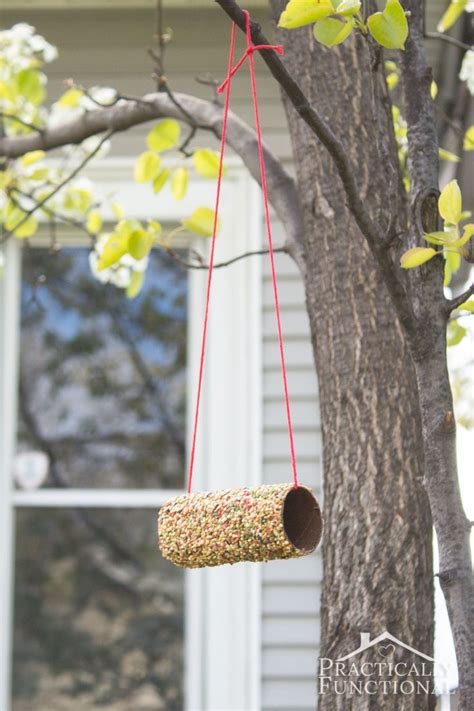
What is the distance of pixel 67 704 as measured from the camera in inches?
133

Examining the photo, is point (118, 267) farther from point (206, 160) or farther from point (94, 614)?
point (94, 614)

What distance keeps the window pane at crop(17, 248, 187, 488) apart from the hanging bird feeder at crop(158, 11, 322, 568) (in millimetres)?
2060

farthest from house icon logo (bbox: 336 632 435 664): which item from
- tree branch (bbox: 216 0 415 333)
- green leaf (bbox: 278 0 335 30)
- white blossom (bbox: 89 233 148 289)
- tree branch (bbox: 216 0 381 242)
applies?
white blossom (bbox: 89 233 148 289)

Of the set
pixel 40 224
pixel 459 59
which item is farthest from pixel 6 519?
pixel 459 59

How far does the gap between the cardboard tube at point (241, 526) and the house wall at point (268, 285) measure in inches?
68.8

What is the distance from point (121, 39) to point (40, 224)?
25.6 inches

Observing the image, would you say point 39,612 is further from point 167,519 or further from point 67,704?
point 167,519

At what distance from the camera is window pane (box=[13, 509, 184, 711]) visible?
11.0 ft

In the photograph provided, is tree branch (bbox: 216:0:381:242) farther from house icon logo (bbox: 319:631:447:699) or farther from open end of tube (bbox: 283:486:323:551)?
house icon logo (bbox: 319:631:447:699)

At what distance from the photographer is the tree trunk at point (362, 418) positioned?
1348 millimetres

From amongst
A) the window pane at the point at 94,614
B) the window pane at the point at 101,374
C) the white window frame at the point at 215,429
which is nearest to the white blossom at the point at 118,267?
the white window frame at the point at 215,429

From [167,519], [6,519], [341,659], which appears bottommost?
[341,659]

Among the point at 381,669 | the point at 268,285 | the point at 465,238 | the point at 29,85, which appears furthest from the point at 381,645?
the point at 268,285

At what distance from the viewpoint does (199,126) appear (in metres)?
1.78
